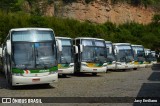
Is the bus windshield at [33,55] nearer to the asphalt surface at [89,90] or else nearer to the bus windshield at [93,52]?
the asphalt surface at [89,90]

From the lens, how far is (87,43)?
1094 inches

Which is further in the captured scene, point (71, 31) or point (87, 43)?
point (71, 31)

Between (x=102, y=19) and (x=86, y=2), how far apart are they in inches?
198

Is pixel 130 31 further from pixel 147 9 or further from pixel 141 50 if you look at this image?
pixel 141 50

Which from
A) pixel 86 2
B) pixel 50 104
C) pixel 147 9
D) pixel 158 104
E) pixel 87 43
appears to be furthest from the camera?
pixel 147 9

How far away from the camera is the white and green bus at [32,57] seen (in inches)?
705

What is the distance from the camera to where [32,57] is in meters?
18.3

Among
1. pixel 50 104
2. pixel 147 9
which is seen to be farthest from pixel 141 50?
pixel 147 9

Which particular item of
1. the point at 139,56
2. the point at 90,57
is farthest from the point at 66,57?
the point at 139,56

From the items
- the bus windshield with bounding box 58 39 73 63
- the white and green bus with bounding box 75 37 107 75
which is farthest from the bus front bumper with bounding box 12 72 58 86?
the white and green bus with bounding box 75 37 107 75

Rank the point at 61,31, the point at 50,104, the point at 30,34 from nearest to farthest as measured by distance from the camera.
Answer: the point at 50,104 < the point at 30,34 < the point at 61,31

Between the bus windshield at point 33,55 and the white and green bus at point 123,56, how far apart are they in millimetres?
18234

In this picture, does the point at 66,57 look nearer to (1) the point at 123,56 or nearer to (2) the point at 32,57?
(2) the point at 32,57

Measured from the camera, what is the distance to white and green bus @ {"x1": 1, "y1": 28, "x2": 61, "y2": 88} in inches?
705
